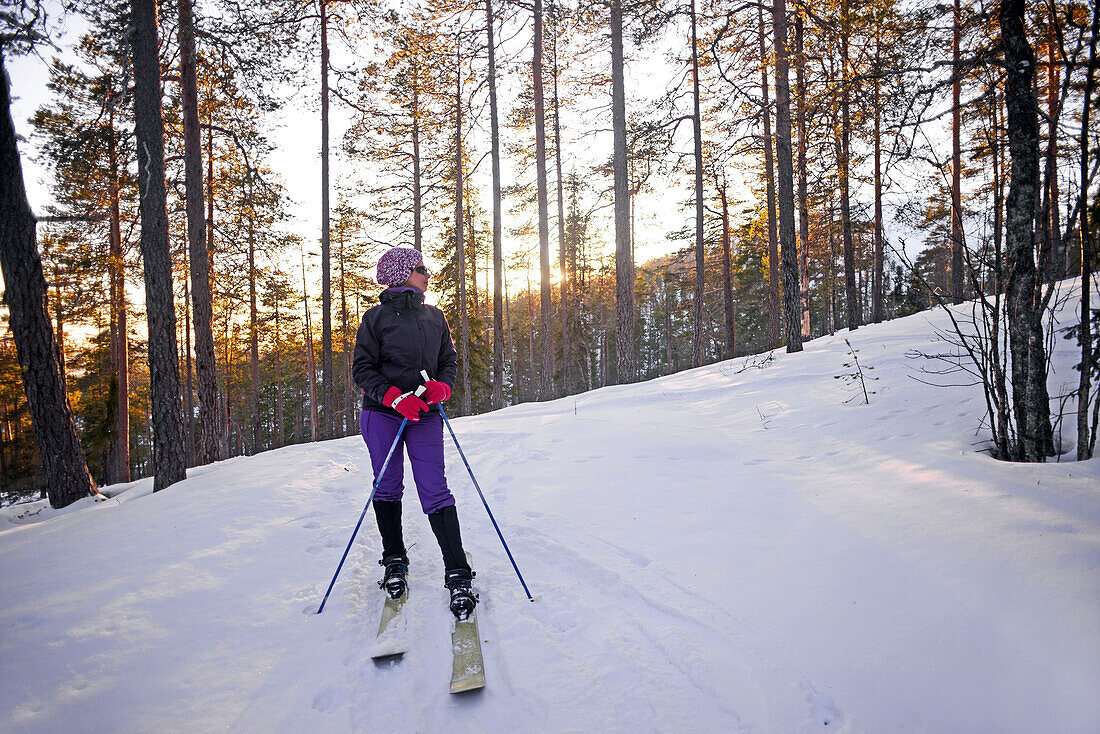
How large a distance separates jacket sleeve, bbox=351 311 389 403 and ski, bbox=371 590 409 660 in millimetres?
1280

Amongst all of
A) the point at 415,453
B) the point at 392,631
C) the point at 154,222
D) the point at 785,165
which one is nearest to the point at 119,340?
the point at 154,222

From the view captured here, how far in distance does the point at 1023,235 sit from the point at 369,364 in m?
5.08

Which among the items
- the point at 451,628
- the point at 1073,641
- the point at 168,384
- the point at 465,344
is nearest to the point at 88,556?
the point at 451,628

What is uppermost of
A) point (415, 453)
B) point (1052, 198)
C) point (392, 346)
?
point (1052, 198)

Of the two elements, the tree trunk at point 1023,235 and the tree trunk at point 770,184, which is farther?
the tree trunk at point 770,184

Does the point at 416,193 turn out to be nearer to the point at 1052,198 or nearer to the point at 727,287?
the point at 727,287

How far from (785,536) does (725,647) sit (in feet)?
3.77

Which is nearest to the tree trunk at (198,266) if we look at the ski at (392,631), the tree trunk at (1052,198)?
the ski at (392,631)

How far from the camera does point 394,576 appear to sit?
297cm

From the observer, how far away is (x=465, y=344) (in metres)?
19.3

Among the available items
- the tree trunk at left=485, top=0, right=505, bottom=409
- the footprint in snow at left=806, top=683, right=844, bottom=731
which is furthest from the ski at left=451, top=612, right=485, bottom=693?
the tree trunk at left=485, top=0, right=505, bottom=409

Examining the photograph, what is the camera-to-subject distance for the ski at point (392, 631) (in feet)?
7.80

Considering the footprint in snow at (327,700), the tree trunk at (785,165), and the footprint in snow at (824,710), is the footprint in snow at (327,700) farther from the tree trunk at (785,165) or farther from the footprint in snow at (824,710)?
the tree trunk at (785,165)

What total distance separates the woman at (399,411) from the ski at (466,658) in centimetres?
27
